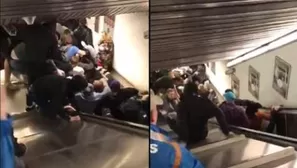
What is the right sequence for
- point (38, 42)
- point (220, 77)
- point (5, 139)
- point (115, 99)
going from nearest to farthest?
point (5, 139) → point (38, 42) → point (115, 99) → point (220, 77)

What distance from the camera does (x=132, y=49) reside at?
1.01 meters

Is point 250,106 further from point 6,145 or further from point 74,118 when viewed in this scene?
point 6,145

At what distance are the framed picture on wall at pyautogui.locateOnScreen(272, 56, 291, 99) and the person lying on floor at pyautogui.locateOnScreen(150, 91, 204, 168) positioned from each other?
10.8 inches

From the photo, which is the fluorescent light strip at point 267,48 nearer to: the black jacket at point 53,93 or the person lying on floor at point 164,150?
the person lying on floor at point 164,150

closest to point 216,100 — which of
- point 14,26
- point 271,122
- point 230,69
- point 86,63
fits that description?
point 230,69

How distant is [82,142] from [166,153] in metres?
0.18

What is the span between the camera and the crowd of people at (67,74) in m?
0.92

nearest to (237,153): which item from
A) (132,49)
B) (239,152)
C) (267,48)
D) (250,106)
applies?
(239,152)

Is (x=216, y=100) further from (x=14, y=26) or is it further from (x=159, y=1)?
(x=14, y=26)

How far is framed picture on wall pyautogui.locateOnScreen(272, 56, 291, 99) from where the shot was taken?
122 cm

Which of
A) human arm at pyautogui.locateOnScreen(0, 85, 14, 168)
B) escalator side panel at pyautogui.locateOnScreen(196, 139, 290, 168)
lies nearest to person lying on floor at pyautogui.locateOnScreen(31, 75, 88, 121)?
human arm at pyautogui.locateOnScreen(0, 85, 14, 168)

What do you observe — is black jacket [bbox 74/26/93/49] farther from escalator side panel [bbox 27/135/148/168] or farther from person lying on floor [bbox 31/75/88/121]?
escalator side panel [bbox 27/135/148/168]

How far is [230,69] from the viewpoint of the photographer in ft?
3.75

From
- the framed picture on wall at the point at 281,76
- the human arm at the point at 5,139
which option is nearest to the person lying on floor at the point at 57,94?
the human arm at the point at 5,139
